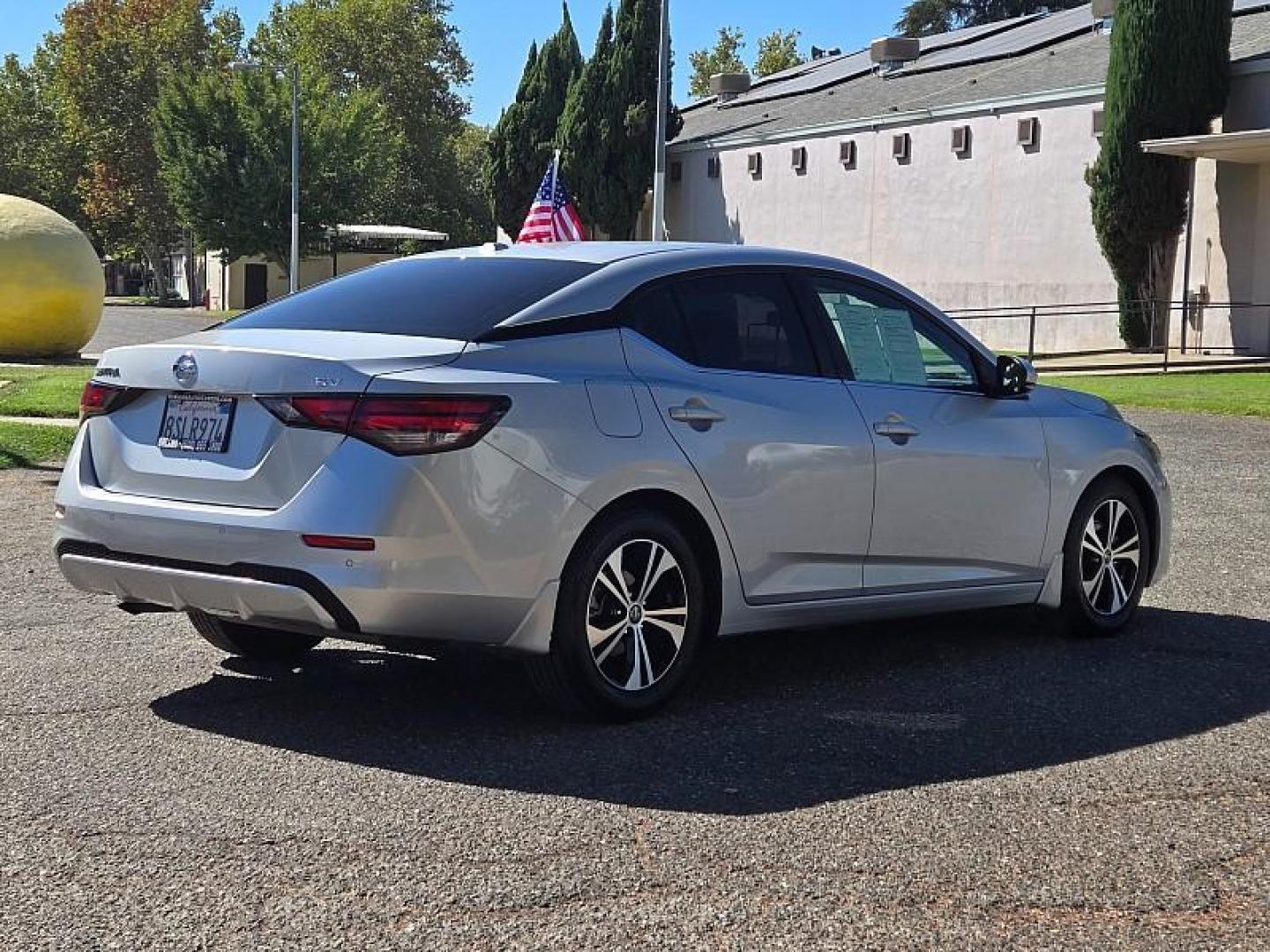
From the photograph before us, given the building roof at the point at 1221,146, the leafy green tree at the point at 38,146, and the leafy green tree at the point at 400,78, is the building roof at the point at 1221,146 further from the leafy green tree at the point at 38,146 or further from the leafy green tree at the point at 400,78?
the leafy green tree at the point at 38,146

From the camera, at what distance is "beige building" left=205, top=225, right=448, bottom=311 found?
7031 centimetres

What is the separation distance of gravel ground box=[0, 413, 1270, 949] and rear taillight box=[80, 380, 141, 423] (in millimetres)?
974

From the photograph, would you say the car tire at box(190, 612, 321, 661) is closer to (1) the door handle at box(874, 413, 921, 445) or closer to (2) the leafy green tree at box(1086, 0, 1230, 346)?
(1) the door handle at box(874, 413, 921, 445)

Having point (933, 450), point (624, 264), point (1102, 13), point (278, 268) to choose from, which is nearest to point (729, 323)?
point (624, 264)

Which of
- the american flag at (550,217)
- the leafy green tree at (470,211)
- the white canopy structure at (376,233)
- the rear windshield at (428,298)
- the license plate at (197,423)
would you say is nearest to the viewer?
the license plate at (197,423)

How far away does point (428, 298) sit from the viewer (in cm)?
619

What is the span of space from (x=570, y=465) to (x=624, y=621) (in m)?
0.58

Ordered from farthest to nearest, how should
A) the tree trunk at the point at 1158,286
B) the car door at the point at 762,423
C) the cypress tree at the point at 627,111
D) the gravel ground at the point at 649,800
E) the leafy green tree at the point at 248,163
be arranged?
the leafy green tree at the point at 248,163 → the cypress tree at the point at 627,111 → the tree trunk at the point at 1158,286 → the car door at the point at 762,423 → the gravel ground at the point at 649,800

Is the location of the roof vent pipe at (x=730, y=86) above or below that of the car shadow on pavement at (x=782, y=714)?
above

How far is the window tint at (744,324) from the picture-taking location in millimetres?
6309

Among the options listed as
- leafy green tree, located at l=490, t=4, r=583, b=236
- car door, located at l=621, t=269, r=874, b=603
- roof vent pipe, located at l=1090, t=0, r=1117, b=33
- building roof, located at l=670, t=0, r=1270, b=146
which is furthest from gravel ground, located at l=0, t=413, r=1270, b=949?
leafy green tree, located at l=490, t=4, r=583, b=236

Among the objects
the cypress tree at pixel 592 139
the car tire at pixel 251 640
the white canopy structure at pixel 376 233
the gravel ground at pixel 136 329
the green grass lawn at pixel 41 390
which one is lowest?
the car tire at pixel 251 640

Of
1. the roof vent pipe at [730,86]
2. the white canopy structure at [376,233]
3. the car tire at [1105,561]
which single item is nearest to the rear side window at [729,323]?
the car tire at [1105,561]

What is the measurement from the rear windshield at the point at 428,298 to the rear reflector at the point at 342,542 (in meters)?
0.80
